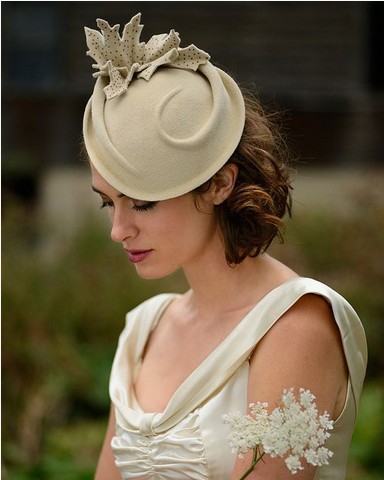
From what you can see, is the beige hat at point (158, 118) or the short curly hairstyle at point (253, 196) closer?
the beige hat at point (158, 118)

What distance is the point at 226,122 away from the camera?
2.38 m

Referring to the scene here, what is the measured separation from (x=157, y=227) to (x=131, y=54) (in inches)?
17.7

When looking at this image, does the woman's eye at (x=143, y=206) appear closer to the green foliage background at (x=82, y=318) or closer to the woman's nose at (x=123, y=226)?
the woman's nose at (x=123, y=226)

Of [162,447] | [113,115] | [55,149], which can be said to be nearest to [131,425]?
[162,447]

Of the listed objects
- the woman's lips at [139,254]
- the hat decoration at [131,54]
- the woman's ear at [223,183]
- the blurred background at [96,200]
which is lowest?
the blurred background at [96,200]

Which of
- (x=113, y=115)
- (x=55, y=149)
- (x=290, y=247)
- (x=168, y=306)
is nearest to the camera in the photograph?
(x=113, y=115)

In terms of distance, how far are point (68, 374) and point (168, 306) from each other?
3.56 meters

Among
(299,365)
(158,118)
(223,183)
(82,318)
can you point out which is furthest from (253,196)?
(82,318)

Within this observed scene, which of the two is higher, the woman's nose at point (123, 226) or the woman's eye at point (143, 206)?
the woman's eye at point (143, 206)

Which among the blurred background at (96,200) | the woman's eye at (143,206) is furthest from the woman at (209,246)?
the blurred background at (96,200)

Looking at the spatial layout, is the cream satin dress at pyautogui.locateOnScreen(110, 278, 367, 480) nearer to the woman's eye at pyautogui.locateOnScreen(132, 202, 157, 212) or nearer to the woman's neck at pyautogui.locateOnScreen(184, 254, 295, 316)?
the woman's neck at pyautogui.locateOnScreen(184, 254, 295, 316)

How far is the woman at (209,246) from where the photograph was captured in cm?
231

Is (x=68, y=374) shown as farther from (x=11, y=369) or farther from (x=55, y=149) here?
(x=55, y=149)

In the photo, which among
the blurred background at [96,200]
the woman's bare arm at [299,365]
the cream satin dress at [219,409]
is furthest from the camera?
the blurred background at [96,200]
